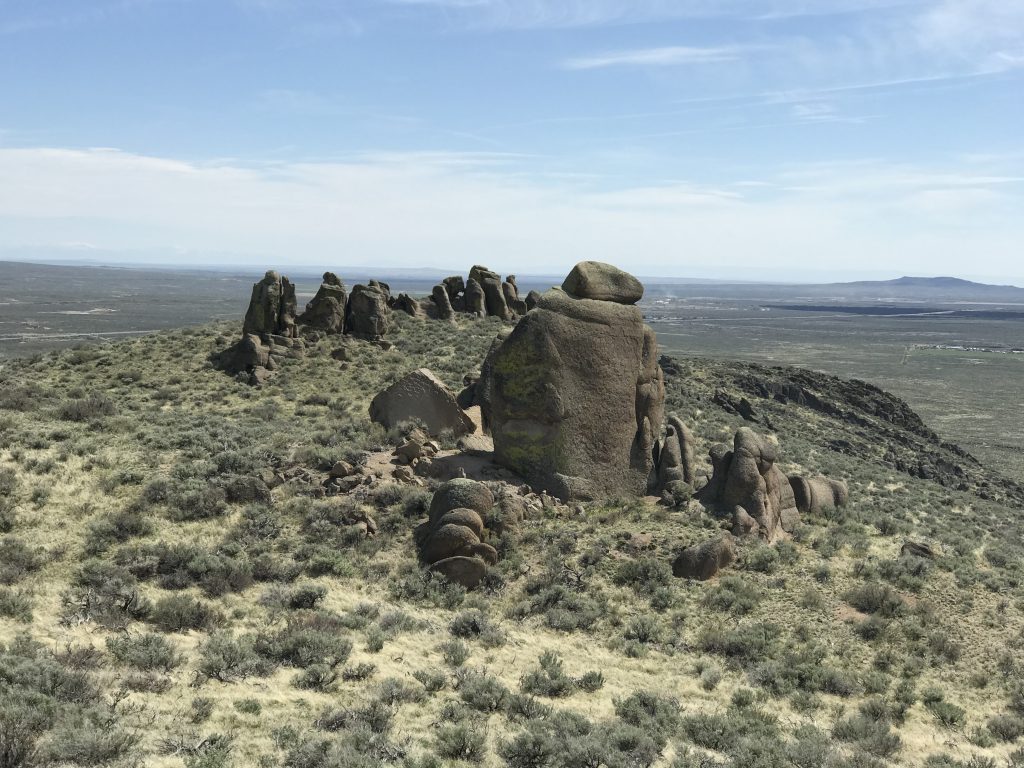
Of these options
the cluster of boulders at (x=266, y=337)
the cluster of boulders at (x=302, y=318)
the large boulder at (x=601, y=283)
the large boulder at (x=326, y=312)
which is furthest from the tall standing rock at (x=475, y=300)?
the large boulder at (x=601, y=283)

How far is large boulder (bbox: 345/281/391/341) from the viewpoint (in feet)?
135

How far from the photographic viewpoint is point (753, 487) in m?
18.6

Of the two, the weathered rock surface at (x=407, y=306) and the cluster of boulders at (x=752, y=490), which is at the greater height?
the weathered rock surface at (x=407, y=306)

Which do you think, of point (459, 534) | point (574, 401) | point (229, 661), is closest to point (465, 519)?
point (459, 534)

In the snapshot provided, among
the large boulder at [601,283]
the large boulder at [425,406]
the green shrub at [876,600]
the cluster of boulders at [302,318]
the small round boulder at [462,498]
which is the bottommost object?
the green shrub at [876,600]

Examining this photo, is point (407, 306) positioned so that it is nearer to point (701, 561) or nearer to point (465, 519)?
point (465, 519)

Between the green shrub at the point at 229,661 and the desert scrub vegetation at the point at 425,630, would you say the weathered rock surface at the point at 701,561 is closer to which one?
the desert scrub vegetation at the point at 425,630

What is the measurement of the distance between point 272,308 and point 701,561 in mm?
27676

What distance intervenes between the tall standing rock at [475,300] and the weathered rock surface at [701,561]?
37.7 m

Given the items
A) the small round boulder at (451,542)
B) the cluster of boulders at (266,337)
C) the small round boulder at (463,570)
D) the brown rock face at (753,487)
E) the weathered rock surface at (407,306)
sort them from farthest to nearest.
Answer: the weathered rock surface at (407,306)
the cluster of boulders at (266,337)
the brown rock face at (753,487)
the small round boulder at (451,542)
the small round boulder at (463,570)

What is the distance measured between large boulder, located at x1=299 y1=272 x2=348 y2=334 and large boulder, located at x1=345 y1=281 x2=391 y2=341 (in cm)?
79

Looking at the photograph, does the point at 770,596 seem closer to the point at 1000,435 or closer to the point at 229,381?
the point at 229,381

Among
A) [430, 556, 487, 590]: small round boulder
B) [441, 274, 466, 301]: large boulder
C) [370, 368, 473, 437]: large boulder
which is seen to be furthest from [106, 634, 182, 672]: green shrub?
[441, 274, 466, 301]: large boulder

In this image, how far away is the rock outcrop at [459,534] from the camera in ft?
50.2
